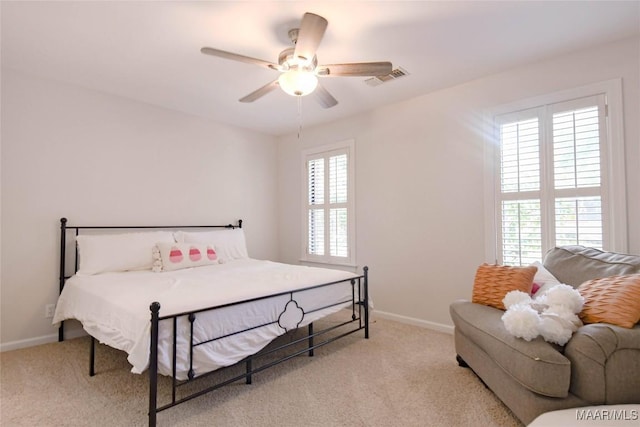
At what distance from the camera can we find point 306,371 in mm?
2484

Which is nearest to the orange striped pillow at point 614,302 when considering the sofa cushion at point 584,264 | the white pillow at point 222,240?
the sofa cushion at point 584,264

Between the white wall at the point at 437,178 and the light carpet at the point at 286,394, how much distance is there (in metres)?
0.85

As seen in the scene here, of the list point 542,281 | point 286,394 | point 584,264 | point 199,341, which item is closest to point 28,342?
point 199,341

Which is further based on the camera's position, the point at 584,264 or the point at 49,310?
the point at 49,310

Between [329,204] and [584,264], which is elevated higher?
[329,204]

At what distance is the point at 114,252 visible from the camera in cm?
304

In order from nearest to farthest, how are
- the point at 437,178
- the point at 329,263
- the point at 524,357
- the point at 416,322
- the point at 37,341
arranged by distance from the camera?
the point at 524,357 → the point at 37,341 → the point at 437,178 → the point at 416,322 → the point at 329,263

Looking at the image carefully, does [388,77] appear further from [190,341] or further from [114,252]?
[114,252]

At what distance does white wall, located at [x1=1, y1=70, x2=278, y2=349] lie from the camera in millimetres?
2928

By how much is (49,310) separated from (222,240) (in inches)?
66.7

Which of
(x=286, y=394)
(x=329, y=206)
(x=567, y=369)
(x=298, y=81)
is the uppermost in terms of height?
(x=298, y=81)

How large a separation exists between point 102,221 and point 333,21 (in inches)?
116

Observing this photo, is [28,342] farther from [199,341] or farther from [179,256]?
[199,341]
